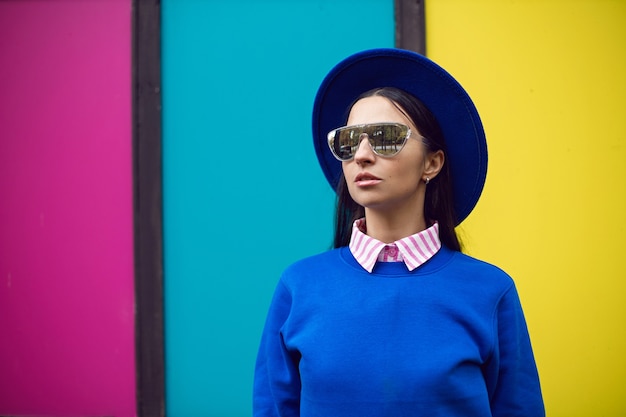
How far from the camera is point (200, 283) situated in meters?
2.96

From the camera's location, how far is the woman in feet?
3.96

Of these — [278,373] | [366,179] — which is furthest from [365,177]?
[278,373]

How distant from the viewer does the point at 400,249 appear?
1.35 m

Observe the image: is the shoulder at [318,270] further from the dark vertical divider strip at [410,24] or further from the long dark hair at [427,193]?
the dark vertical divider strip at [410,24]

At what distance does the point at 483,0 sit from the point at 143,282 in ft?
8.23

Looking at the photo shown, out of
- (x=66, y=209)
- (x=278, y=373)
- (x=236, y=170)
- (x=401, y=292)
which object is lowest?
(x=278, y=373)

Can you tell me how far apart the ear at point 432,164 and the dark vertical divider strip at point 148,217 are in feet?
6.35

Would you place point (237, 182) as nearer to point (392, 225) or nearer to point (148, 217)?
point (148, 217)

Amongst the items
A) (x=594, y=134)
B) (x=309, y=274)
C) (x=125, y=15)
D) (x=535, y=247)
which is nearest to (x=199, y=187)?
(x=125, y=15)

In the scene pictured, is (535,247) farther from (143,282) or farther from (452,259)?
(143,282)

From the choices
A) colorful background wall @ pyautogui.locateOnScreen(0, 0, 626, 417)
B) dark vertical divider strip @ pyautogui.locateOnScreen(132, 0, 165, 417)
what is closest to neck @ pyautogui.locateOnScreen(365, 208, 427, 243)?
colorful background wall @ pyautogui.locateOnScreen(0, 0, 626, 417)

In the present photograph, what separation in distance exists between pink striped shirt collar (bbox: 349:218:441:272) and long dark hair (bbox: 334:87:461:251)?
11cm

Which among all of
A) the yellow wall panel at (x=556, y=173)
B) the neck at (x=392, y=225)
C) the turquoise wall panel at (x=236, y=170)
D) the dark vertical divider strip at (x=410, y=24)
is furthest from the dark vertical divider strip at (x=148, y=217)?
the neck at (x=392, y=225)

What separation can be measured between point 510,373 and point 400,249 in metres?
0.41
